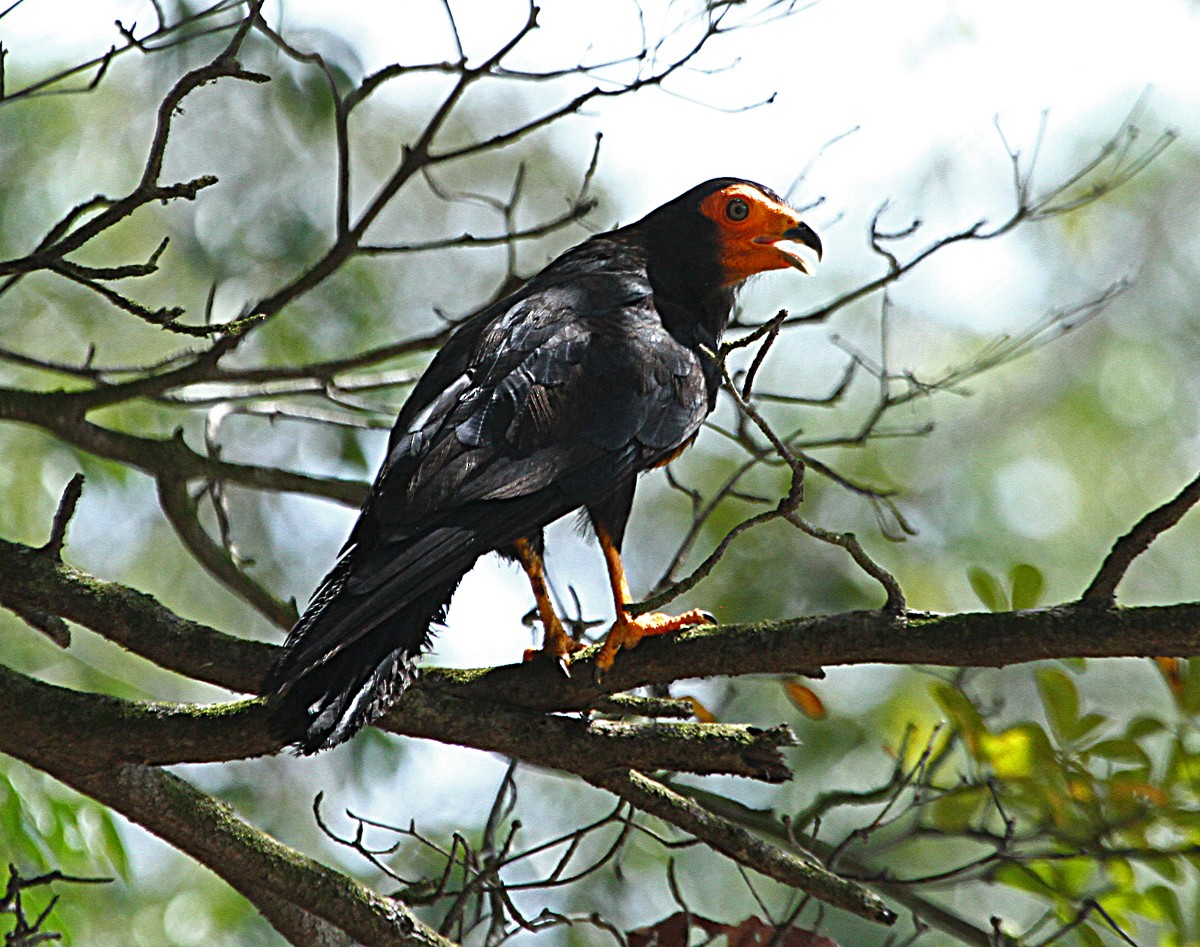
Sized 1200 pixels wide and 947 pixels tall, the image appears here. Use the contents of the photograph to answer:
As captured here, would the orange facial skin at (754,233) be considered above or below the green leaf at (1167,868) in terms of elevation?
above

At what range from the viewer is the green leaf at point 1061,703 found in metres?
3.75

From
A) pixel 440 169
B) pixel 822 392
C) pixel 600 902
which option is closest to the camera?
pixel 600 902

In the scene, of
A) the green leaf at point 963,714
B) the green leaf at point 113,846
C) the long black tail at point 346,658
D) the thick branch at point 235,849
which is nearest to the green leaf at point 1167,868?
the green leaf at point 963,714

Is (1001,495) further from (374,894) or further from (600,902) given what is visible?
(374,894)

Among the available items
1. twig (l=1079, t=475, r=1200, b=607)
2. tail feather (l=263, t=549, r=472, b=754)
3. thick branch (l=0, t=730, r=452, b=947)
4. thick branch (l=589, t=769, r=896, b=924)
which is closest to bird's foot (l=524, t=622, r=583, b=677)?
thick branch (l=589, t=769, r=896, b=924)

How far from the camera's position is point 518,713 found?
3.33 m

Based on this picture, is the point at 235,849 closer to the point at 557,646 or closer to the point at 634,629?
the point at 557,646

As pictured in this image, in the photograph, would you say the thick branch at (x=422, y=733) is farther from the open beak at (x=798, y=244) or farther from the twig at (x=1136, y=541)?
the open beak at (x=798, y=244)

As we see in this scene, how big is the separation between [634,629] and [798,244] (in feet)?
5.93

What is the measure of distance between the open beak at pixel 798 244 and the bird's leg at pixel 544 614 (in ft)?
4.53

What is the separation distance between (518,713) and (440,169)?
7683 mm

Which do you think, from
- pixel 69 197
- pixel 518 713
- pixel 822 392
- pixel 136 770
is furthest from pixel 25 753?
pixel 822 392

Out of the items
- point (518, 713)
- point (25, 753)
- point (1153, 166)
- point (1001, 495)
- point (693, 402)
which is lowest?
point (25, 753)

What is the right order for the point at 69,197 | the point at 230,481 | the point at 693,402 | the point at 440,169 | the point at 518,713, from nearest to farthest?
the point at 518,713 < the point at 693,402 < the point at 230,481 < the point at 69,197 < the point at 440,169
